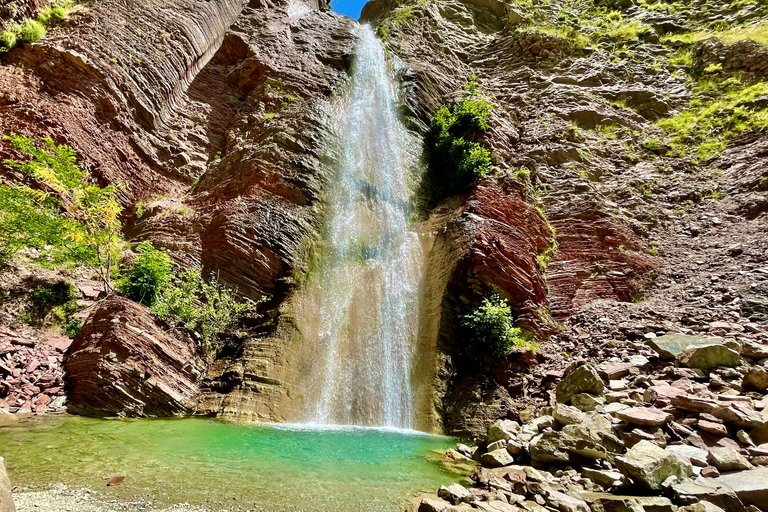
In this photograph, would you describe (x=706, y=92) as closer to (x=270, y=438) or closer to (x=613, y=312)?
(x=613, y=312)

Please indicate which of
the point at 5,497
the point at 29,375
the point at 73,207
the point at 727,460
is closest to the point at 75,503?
the point at 5,497

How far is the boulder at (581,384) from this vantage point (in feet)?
26.6

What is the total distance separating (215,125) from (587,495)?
20.5 m

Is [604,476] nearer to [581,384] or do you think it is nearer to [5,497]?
[581,384]

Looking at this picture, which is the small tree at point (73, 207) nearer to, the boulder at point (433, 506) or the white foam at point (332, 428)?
the white foam at point (332, 428)

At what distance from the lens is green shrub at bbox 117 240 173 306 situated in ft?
34.9

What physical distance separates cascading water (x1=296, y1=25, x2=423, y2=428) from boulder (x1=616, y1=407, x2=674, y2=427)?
572 cm

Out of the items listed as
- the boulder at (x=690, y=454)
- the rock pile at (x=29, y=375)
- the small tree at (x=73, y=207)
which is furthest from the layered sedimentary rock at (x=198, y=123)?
the boulder at (x=690, y=454)

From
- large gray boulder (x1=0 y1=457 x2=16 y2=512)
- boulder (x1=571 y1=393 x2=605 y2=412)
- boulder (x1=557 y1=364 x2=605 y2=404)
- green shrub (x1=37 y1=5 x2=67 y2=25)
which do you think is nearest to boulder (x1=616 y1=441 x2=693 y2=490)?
boulder (x1=571 y1=393 x2=605 y2=412)

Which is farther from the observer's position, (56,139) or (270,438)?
(56,139)

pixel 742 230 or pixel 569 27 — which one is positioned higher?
pixel 569 27

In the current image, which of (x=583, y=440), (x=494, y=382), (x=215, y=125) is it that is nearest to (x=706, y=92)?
(x=494, y=382)

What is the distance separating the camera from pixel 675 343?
8.64m

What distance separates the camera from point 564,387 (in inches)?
337
